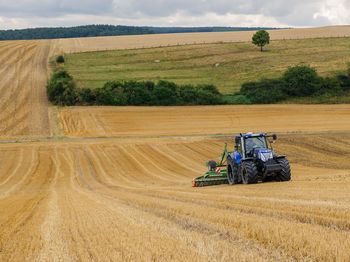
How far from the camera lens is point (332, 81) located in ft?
210

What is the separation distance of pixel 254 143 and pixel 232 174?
154 centimetres

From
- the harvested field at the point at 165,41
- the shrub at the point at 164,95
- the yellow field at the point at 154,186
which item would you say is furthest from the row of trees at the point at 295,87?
the harvested field at the point at 165,41

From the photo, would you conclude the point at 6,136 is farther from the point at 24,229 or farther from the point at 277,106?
the point at 24,229

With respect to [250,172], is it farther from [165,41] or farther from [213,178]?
[165,41]

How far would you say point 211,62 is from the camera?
268 ft

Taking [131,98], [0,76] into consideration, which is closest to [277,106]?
[131,98]

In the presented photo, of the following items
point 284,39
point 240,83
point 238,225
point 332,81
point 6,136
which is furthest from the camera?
point 284,39

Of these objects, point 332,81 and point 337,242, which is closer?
point 337,242

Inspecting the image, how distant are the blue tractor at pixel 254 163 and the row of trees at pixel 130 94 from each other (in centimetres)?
3745

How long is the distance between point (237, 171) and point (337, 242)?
46.2ft

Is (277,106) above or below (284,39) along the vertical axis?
below

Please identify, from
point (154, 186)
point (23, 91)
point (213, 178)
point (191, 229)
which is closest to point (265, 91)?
point (23, 91)

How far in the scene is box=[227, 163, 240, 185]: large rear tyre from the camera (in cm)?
2138

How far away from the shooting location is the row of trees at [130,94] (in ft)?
195
